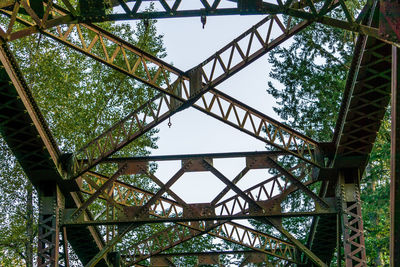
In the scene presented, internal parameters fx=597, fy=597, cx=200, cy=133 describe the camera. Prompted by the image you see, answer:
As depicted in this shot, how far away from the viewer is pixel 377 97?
14.7 metres

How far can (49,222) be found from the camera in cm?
1767

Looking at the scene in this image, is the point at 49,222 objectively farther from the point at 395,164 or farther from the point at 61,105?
the point at 395,164

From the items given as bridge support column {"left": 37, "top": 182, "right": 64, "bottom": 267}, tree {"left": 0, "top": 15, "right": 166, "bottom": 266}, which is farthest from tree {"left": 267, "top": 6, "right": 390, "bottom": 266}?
bridge support column {"left": 37, "top": 182, "right": 64, "bottom": 267}

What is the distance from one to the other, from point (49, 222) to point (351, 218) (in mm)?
8829

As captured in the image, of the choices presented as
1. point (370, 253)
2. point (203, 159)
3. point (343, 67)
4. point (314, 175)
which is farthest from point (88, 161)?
point (343, 67)

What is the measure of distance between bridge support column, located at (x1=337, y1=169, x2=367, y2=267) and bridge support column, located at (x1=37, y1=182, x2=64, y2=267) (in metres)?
8.16

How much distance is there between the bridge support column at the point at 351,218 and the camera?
16.5 meters

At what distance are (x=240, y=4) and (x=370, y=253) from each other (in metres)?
17.0

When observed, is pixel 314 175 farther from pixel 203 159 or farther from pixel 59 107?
pixel 59 107

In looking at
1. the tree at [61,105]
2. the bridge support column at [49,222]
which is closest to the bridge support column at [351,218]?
the bridge support column at [49,222]

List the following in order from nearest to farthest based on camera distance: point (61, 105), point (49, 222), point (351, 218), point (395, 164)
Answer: point (395, 164), point (351, 218), point (49, 222), point (61, 105)

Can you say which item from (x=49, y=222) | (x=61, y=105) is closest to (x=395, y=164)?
(x=49, y=222)

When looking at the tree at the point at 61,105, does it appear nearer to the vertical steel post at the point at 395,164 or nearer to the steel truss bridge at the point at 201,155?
the steel truss bridge at the point at 201,155

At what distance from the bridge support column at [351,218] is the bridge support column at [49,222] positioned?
8.16 meters
